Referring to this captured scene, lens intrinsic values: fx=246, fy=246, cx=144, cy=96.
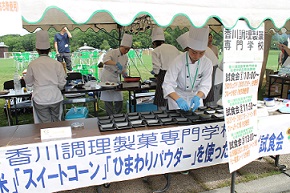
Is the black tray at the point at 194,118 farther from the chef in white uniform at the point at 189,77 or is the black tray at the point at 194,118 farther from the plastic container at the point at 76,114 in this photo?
the plastic container at the point at 76,114

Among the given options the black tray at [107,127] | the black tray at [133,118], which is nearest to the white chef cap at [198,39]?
the black tray at [133,118]

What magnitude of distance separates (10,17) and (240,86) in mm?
1588

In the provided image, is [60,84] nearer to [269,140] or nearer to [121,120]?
[121,120]

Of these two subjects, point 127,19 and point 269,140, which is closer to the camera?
point 127,19

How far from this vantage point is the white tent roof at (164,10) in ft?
5.03

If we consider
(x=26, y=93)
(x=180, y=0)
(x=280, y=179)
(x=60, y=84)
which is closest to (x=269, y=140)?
(x=280, y=179)

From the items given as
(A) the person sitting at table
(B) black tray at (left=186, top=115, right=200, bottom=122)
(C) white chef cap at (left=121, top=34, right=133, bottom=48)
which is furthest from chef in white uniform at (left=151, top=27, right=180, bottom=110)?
(B) black tray at (left=186, top=115, right=200, bottom=122)

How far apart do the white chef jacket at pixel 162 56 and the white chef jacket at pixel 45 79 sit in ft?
5.34

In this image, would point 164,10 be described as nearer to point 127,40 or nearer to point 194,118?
point 194,118

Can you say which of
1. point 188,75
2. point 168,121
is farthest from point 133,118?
point 188,75

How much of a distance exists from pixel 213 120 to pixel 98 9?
1.34 meters

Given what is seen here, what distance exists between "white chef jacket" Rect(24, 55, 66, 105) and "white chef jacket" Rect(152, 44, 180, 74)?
1628mm

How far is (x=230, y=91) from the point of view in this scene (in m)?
1.76

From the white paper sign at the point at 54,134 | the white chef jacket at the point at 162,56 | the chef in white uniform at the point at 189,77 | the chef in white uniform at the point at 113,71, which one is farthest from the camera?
the chef in white uniform at the point at 113,71
